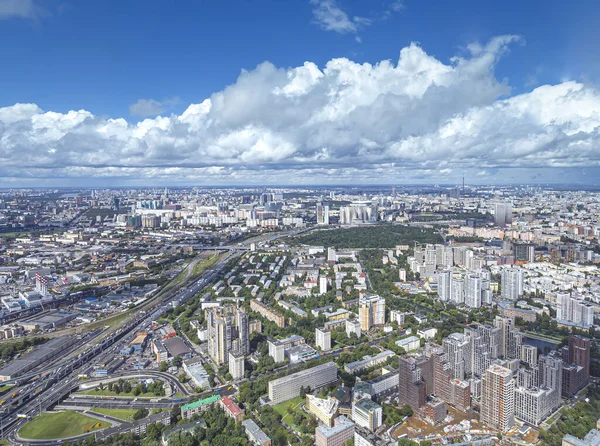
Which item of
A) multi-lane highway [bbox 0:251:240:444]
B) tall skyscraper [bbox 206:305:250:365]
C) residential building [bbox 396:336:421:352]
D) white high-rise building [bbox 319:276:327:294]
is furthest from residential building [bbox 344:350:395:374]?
multi-lane highway [bbox 0:251:240:444]

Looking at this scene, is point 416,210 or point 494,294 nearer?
point 494,294

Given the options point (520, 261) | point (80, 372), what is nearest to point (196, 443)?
point (80, 372)

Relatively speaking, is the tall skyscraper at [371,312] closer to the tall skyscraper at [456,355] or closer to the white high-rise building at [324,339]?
the white high-rise building at [324,339]

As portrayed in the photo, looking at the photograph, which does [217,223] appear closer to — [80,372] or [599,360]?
[80,372]

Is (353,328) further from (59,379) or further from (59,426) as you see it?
(59,379)

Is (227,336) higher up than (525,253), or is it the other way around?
(227,336)

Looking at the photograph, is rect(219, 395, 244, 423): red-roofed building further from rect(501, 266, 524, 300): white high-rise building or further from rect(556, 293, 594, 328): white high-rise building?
rect(501, 266, 524, 300): white high-rise building

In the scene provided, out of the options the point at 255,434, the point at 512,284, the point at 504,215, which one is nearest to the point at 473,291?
the point at 512,284
